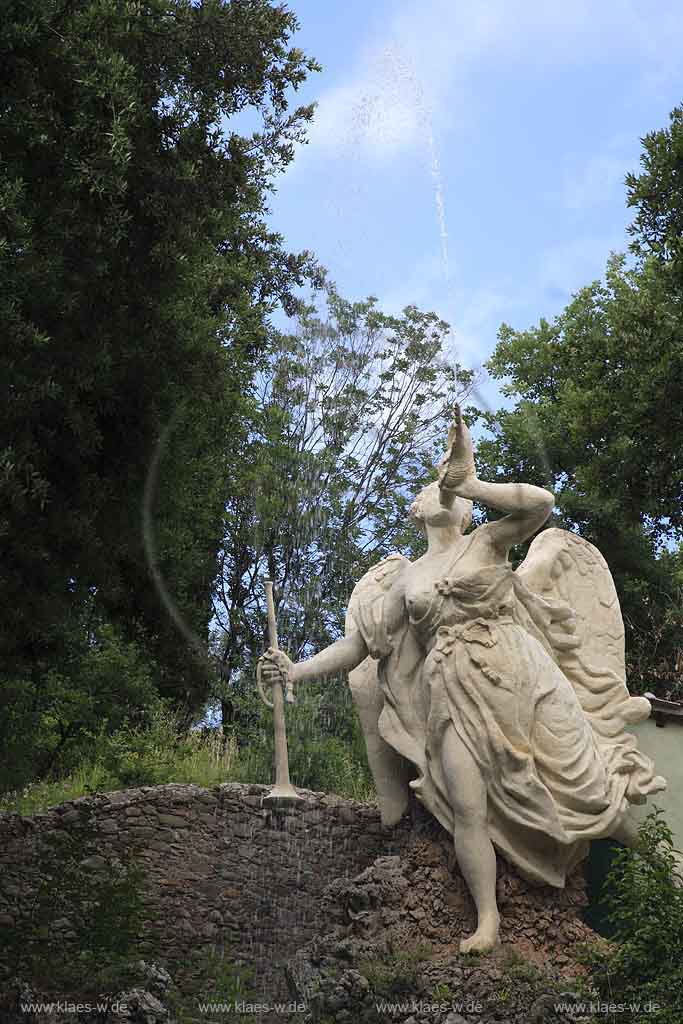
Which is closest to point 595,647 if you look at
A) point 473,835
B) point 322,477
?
point 473,835

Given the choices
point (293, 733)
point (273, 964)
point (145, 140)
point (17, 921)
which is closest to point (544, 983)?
point (273, 964)

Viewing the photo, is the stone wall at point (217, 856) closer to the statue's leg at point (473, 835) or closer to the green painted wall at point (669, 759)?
the green painted wall at point (669, 759)

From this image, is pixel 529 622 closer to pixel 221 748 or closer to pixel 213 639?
pixel 221 748

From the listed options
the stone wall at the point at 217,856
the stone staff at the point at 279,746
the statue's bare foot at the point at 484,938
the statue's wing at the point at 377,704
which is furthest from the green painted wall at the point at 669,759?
the stone staff at the point at 279,746

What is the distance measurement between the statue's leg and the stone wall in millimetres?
2806

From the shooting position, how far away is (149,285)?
874cm

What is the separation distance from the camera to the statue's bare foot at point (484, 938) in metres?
7.43

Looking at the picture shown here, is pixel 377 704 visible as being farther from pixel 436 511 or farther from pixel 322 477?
pixel 322 477

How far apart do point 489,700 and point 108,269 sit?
3.40 m

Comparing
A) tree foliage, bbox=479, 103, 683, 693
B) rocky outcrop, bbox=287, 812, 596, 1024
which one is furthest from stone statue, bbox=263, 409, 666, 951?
tree foliage, bbox=479, 103, 683, 693

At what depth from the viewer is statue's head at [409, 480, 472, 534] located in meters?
8.44

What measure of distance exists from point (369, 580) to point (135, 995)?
2.93 m

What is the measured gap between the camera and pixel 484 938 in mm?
7477

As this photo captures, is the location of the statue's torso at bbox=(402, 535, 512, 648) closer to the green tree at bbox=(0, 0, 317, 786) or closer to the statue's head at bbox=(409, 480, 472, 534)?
the statue's head at bbox=(409, 480, 472, 534)
